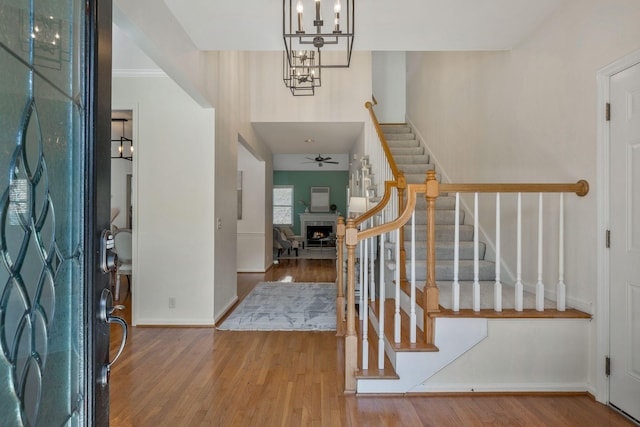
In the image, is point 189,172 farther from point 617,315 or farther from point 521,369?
point 617,315

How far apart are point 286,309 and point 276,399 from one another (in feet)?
7.24

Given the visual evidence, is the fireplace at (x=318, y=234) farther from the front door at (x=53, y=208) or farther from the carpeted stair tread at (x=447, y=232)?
the front door at (x=53, y=208)

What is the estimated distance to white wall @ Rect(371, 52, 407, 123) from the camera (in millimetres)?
7973

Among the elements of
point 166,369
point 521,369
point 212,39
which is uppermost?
point 212,39

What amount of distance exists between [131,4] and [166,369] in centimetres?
259

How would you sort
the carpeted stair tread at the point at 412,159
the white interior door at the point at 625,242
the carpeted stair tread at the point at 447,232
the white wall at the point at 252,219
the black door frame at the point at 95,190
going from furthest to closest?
the white wall at the point at 252,219
the carpeted stair tread at the point at 412,159
the carpeted stair tread at the point at 447,232
the white interior door at the point at 625,242
the black door frame at the point at 95,190

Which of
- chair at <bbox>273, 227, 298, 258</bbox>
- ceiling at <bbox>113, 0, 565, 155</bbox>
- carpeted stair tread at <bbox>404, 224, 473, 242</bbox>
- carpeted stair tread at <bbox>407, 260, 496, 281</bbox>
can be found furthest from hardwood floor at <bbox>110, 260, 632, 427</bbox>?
chair at <bbox>273, 227, 298, 258</bbox>

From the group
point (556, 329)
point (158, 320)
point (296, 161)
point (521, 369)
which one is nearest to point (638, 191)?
point (556, 329)

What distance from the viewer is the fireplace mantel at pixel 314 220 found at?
11.5 metres

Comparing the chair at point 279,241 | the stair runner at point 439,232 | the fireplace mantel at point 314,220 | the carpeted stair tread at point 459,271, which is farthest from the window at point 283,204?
the carpeted stair tread at point 459,271

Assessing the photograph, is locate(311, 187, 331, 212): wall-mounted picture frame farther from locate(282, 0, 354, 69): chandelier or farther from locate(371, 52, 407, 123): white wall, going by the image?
locate(282, 0, 354, 69): chandelier

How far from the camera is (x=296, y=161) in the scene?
10930 millimetres

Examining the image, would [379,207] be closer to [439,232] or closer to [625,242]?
[439,232]

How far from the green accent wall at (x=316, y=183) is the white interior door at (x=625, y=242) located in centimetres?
932
